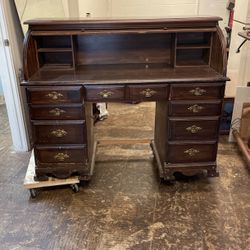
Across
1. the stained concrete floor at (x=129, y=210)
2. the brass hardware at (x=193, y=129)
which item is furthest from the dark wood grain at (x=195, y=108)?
the stained concrete floor at (x=129, y=210)

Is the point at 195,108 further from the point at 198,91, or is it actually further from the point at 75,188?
the point at 75,188

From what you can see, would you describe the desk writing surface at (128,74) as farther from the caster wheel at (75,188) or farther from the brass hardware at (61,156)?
the caster wheel at (75,188)

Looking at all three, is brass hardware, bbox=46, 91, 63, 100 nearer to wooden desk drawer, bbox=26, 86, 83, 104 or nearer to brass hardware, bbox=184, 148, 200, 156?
wooden desk drawer, bbox=26, 86, 83, 104

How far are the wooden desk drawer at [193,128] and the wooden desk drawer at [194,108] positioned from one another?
44 mm

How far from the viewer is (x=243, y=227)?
5.96 ft

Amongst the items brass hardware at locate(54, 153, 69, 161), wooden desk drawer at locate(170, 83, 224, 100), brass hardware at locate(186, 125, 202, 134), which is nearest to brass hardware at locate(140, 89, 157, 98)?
wooden desk drawer at locate(170, 83, 224, 100)

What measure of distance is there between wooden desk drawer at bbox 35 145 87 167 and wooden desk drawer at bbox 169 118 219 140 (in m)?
0.67

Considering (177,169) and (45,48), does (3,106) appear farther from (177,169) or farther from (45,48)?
(177,169)

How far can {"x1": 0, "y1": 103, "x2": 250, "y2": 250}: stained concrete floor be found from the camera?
1725mm

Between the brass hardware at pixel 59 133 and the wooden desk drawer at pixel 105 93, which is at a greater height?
the wooden desk drawer at pixel 105 93

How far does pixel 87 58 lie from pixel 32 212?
48.5 inches

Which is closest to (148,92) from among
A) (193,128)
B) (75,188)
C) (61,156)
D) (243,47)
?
(193,128)

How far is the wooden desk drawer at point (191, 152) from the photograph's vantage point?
2092mm

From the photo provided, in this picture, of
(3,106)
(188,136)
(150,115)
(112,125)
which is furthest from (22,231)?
(3,106)
